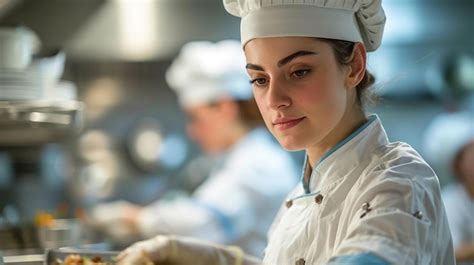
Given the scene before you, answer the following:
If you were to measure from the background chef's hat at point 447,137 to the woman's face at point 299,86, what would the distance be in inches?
139

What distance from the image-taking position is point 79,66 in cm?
509

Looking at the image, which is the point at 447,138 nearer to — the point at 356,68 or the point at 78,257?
the point at 356,68

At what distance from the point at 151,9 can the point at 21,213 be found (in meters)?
1.69

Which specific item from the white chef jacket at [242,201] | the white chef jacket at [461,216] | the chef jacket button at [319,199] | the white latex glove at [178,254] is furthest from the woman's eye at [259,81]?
the white chef jacket at [461,216]

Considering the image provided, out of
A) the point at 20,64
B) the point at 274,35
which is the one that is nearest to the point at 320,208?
the point at 274,35

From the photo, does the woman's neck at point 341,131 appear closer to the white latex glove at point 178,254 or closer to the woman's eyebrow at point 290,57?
the woman's eyebrow at point 290,57

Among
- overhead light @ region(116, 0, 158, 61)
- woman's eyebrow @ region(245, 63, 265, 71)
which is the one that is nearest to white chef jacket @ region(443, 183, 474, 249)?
overhead light @ region(116, 0, 158, 61)

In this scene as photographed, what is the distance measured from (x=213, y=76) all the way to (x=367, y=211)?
232 centimetres

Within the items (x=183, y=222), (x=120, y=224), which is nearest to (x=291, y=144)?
(x=183, y=222)

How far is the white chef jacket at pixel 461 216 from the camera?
3.79 meters

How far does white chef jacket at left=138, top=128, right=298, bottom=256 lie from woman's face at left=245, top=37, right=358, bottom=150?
1.69 metres

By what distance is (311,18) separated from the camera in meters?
1.41

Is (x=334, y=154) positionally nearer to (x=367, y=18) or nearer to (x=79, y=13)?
(x=367, y=18)

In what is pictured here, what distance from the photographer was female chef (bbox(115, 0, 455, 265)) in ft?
4.22
